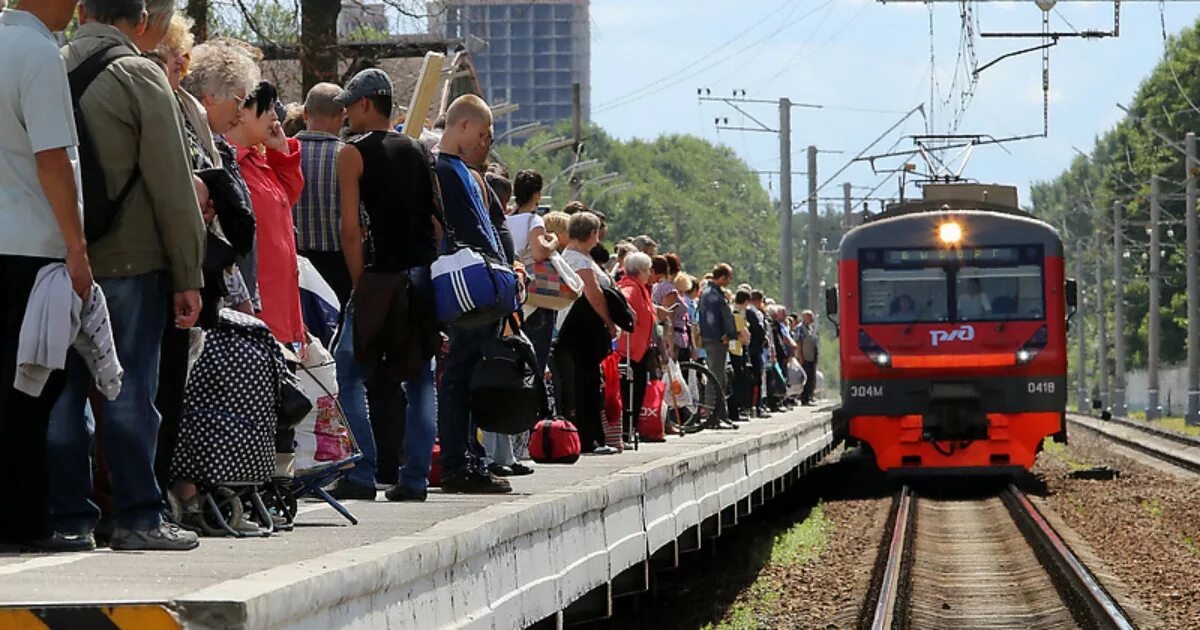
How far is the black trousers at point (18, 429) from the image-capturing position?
633cm

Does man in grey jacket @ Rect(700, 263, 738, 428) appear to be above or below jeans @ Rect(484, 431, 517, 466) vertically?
above

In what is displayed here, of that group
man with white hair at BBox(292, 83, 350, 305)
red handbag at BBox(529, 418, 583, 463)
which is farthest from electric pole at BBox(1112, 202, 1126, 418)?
man with white hair at BBox(292, 83, 350, 305)

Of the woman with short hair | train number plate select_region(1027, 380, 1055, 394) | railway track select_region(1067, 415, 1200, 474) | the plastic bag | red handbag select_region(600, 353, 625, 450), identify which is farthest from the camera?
railway track select_region(1067, 415, 1200, 474)

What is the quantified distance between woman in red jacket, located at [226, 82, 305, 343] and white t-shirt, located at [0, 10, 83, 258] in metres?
1.77

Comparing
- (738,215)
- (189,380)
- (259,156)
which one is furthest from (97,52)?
(738,215)

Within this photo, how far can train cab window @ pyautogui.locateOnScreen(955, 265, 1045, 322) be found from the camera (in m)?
23.5

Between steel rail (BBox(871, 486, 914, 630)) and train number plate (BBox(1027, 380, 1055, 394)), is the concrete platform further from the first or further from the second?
train number plate (BBox(1027, 380, 1055, 394))

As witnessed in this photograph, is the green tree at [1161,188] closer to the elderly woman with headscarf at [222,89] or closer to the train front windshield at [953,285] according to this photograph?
the train front windshield at [953,285]

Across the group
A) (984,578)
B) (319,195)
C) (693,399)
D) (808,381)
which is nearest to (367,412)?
(319,195)

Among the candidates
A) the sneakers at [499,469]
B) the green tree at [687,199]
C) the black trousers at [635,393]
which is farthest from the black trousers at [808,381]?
the green tree at [687,199]

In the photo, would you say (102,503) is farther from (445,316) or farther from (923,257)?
(923,257)

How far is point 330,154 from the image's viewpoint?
31.0 ft

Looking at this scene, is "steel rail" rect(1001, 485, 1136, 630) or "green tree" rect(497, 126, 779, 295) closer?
"steel rail" rect(1001, 485, 1136, 630)

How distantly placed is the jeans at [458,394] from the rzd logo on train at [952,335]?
14695 millimetres
